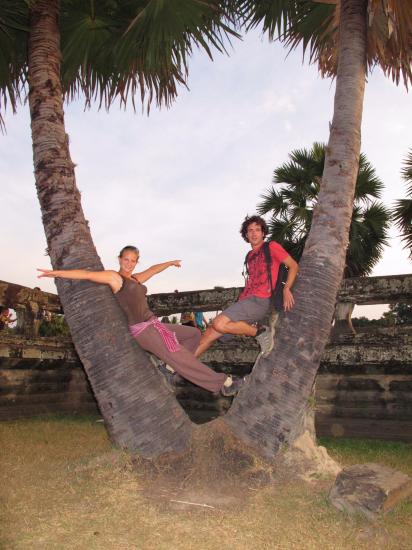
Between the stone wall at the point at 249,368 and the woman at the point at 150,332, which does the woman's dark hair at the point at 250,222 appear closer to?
the woman at the point at 150,332

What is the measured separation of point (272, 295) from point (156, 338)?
1.26 m

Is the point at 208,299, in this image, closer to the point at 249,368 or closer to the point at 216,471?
the point at 249,368

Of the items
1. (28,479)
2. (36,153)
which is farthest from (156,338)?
(36,153)

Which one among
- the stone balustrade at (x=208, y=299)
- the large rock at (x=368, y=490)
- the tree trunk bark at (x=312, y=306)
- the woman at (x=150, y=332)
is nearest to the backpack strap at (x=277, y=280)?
the tree trunk bark at (x=312, y=306)

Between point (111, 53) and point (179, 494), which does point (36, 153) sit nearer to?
point (111, 53)

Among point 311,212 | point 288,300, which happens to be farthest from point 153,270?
point 311,212

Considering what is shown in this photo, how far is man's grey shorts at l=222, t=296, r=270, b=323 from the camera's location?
4.94 m

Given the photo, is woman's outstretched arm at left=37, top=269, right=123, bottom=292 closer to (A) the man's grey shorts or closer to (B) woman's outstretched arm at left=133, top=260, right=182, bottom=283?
(B) woman's outstretched arm at left=133, top=260, right=182, bottom=283

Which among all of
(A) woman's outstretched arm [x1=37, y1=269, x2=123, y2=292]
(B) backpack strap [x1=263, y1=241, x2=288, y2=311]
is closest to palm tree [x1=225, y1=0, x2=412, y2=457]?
(B) backpack strap [x1=263, y1=241, x2=288, y2=311]

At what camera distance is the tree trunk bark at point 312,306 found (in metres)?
4.01

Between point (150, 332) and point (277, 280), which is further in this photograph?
point (277, 280)

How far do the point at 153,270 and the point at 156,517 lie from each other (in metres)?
2.50

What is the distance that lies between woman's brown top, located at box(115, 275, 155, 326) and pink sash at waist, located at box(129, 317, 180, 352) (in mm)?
63

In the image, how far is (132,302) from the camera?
4.57 metres
